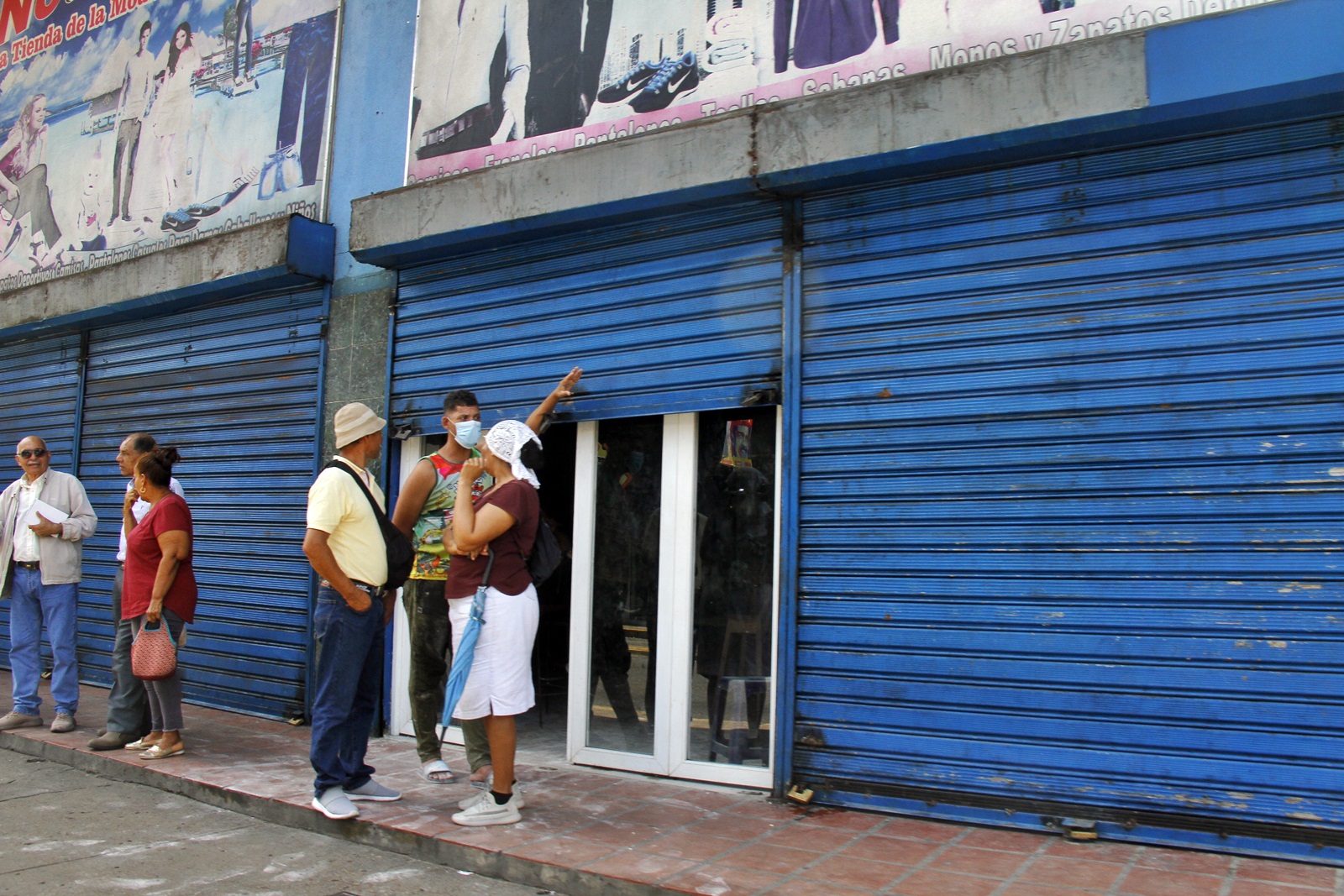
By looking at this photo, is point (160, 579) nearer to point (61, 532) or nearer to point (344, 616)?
point (61, 532)

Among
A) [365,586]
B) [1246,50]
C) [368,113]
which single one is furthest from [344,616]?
[1246,50]

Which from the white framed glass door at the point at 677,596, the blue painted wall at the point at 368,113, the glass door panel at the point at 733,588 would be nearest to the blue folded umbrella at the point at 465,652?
the white framed glass door at the point at 677,596

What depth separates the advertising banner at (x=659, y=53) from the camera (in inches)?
177

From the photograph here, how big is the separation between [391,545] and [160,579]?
1.76 meters

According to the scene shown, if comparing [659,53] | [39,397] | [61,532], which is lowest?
[61,532]

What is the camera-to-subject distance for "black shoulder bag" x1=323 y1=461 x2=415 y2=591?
4.53m

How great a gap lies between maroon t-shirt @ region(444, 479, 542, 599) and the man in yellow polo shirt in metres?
0.42

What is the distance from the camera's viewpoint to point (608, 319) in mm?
5578

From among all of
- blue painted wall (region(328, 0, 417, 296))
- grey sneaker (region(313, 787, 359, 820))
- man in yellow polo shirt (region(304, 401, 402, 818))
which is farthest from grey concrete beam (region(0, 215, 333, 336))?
grey sneaker (region(313, 787, 359, 820))

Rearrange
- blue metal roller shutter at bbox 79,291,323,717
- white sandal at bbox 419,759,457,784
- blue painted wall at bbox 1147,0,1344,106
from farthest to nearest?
1. blue metal roller shutter at bbox 79,291,323,717
2. white sandal at bbox 419,759,457,784
3. blue painted wall at bbox 1147,0,1344,106

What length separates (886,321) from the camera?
4652mm

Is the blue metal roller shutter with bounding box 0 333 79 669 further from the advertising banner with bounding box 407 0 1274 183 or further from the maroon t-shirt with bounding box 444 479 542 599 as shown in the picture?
the maroon t-shirt with bounding box 444 479 542 599

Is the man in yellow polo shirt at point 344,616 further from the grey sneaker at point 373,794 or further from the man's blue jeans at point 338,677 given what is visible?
the grey sneaker at point 373,794

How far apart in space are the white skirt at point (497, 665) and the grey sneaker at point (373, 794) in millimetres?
771
